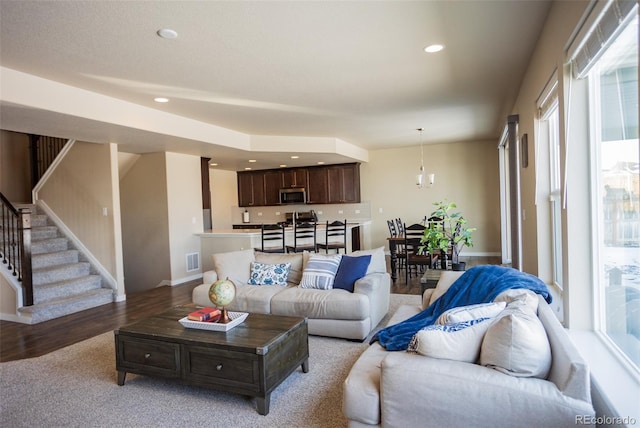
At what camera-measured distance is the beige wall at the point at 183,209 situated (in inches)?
259

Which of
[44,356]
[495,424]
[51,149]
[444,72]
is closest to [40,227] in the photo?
[51,149]

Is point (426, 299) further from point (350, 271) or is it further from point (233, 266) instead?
point (233, 266)

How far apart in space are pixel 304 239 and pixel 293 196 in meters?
2.88

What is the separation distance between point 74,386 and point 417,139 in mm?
6864

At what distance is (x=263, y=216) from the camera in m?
10.0

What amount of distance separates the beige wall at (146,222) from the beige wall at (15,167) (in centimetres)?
195

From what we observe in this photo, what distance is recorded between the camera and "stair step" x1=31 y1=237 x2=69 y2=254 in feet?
18.3

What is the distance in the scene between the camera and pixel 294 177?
9430 mm

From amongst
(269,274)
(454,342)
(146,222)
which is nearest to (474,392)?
(454,342)

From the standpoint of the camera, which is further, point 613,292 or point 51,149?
point 51,149

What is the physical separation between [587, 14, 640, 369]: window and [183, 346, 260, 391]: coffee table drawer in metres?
2.00

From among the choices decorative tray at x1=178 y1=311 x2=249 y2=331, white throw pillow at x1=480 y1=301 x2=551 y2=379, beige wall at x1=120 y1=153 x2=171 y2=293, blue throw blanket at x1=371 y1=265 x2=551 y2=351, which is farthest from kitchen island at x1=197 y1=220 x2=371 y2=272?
white throw pillow at x1=480 y1=301 x2=551 y2=379

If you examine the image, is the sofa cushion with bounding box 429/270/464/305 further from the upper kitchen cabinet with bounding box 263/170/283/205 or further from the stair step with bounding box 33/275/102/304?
the upper kitchen cabinet with bounding box 263/170/283/205

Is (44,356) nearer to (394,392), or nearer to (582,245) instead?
(394,392)
